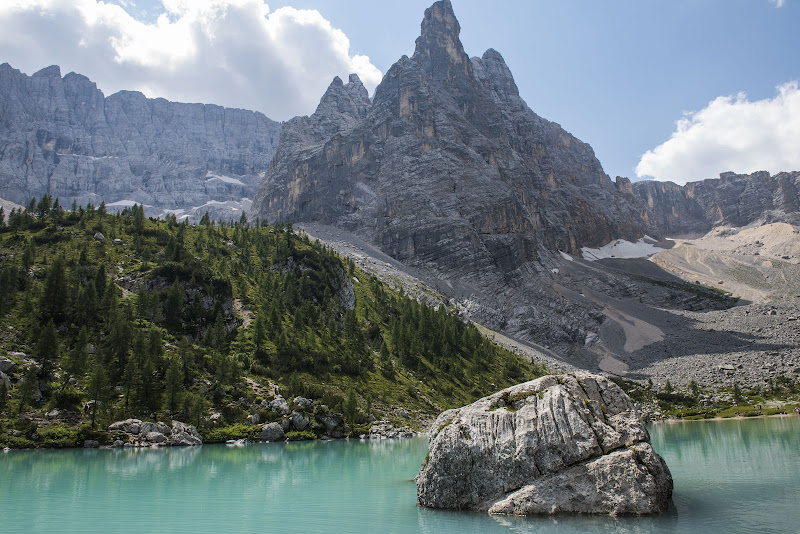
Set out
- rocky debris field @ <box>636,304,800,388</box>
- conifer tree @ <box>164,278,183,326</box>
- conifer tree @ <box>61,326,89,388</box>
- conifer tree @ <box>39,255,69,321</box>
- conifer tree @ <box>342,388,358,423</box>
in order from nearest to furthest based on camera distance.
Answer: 1. conifer tree @ <box>61,326,89,388</box>
2. conifer tree @ <box>39,255,69,321</box>
3. conifer tree @ <box>342,388,358,423</box>
4. conifer tree @ <box>164,278,183,326</box>
5. rocky debris field @ <box>636,304,800,388</box>

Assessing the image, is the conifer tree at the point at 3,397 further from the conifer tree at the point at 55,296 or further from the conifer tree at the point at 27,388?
the conifer tree at the point at 55,296

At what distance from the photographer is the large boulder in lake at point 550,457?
74.7 ft

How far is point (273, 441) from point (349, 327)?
41.7 m

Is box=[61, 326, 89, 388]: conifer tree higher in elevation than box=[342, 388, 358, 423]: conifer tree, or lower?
higher

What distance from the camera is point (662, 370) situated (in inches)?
5714

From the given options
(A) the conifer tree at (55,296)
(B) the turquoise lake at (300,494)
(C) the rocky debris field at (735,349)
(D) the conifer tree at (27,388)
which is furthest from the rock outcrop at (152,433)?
(C) the rocky debris field at (735,349)

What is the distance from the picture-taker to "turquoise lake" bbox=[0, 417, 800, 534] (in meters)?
21.7

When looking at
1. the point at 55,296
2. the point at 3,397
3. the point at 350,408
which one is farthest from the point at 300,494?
the point at 55,296

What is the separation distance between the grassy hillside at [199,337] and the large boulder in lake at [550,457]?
42.6 m

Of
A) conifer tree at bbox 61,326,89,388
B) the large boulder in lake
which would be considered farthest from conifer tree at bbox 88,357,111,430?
the large boulder in lake

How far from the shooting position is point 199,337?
8031 cm

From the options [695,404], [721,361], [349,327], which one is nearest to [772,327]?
[721,361]

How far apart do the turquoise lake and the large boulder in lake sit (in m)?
0.95

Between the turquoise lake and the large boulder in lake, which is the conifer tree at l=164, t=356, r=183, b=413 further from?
the large boulder in lake
